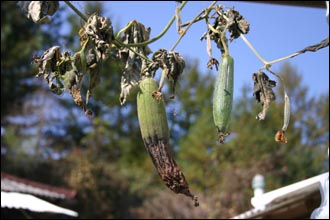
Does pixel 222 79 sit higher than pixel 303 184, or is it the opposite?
pixel 303 184

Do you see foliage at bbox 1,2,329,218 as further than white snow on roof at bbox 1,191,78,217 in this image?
Yes

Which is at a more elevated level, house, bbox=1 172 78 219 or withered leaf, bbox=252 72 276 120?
house, bbox=1 172 78 219

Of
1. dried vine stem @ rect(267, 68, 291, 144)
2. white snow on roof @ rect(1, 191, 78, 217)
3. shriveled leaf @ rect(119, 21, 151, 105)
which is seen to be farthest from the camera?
white snow on roof @ rect(1, 191, 78, 217)

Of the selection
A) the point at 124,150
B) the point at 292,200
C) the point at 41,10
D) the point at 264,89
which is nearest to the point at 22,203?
the point at 292,200

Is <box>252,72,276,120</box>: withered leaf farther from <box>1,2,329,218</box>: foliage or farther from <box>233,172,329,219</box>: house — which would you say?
<box>1,2,329,218</box>: foliage

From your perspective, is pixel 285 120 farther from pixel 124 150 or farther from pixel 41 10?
pixel 124 150

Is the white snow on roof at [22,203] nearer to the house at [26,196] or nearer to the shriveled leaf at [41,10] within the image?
the house at [26,196]

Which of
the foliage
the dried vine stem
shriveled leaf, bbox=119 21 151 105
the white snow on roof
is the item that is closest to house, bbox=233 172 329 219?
the white snow on roof

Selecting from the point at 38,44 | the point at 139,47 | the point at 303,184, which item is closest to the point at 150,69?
the point at 139,47

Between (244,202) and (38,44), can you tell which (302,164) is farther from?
(38,44)

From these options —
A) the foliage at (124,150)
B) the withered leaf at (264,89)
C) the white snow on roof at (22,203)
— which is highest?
the foliage at (124,150)

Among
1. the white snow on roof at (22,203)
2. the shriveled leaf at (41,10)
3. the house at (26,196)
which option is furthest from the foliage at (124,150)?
the shriveled leaf at (41,10)
